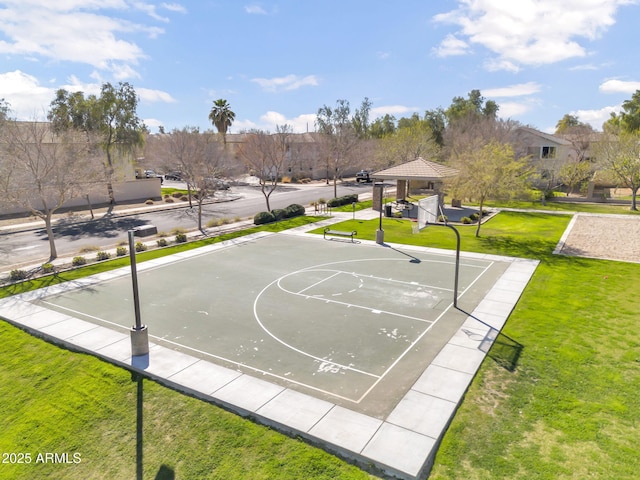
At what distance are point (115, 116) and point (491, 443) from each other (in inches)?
1776

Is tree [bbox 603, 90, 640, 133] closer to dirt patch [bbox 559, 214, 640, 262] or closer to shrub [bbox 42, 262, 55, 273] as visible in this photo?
dirt patch [bbox 559, 214, 640, 262]

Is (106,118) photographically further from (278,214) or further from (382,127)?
(382,127)

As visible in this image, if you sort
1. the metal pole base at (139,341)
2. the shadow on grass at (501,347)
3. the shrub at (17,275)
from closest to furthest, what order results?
the shadow on grass at (501,347) → the metal pole base at (139,341) → the shrub at (17,275)

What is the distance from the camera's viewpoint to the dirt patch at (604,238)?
22.6 m

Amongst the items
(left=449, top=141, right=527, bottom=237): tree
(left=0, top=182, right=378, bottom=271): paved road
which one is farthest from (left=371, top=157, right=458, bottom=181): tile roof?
(left=0, top=182, right=378, bottom=271): paved road

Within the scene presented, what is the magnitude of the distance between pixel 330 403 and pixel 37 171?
21.1m

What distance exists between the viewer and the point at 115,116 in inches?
1654

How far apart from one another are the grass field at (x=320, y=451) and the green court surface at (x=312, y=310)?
1.81m

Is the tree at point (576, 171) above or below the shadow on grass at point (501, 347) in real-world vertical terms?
above

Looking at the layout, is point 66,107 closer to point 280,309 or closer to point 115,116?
point 115,116

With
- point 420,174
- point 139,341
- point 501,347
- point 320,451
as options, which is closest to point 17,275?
point 139,341

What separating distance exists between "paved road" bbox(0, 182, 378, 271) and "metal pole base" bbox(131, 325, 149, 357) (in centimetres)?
1456

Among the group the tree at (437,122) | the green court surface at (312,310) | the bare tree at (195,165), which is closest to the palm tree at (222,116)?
the bare tree at (195,165)

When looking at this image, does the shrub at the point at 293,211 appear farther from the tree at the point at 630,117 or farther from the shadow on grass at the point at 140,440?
the tree at the point at 630,117
